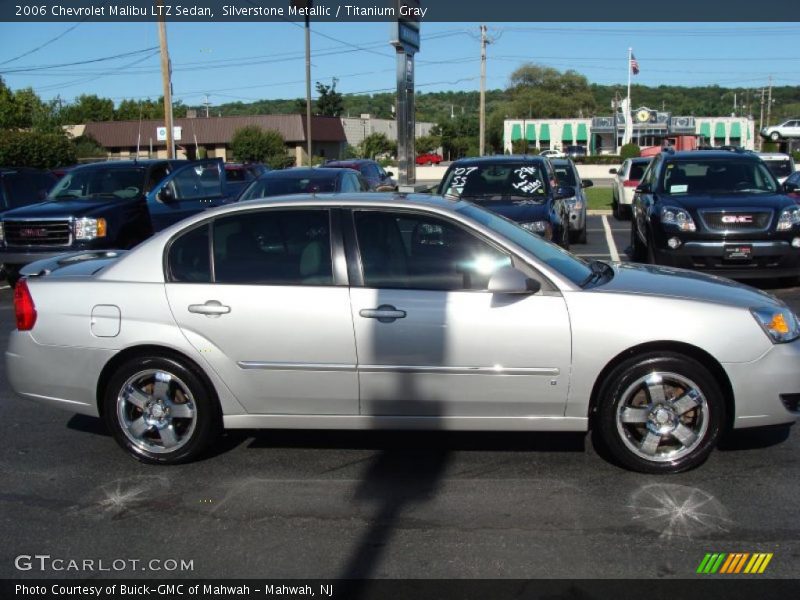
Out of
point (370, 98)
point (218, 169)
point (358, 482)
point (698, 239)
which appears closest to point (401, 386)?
point (358, 482)

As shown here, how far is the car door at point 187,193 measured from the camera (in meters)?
13.1

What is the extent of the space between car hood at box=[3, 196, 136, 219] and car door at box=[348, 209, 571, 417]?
27.7 feet

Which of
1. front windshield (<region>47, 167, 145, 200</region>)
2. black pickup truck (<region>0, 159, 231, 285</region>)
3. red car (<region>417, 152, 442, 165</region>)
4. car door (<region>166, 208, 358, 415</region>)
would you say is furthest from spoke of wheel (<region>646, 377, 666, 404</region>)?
red car (<region>417, 152, 442, 165</region>)

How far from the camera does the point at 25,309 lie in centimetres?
550

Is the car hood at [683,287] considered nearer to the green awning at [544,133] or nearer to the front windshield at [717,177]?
the front windshield at [717,177]

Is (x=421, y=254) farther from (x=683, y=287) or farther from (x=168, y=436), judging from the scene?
(x=168, y=436)

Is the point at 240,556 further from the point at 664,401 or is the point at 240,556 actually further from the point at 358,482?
the point at 664,401

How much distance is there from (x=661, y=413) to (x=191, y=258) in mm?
2942

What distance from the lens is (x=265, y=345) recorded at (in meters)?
5.15

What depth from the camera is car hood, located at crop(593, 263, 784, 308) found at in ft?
16.6

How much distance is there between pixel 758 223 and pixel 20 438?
8802 mm

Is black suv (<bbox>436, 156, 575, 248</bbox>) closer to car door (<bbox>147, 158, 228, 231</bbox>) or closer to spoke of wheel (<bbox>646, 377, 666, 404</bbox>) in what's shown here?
car door (<bbox>147, 158, 228, 231</bbox>)

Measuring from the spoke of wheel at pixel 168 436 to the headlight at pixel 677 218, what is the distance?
7720mm

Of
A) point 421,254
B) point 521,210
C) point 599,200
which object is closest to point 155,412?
point 421,254
